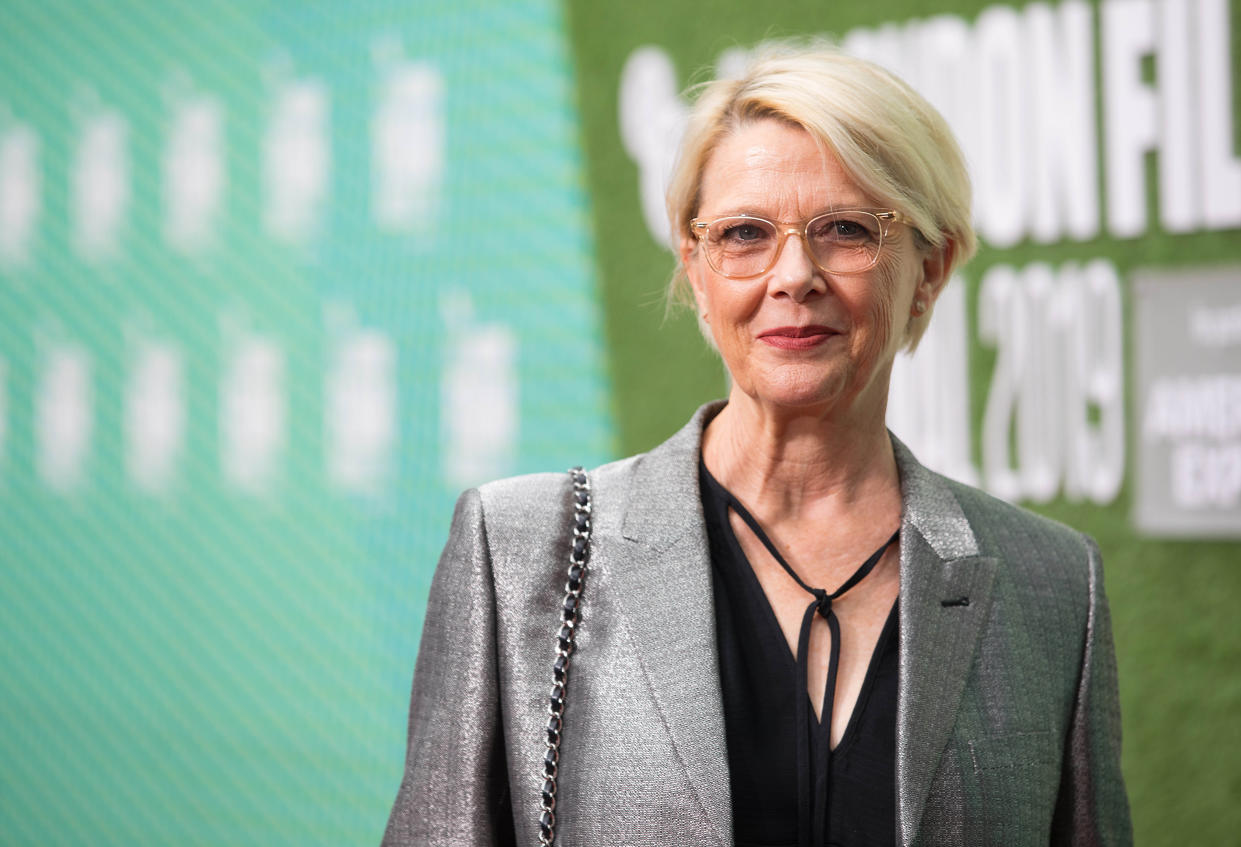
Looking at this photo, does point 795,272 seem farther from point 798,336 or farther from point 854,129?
point 854,129

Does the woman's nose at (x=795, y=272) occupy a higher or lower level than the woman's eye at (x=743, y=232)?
lower

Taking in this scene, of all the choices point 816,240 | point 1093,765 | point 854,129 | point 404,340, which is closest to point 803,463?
point 816,240

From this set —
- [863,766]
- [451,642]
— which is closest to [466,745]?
[451,642]

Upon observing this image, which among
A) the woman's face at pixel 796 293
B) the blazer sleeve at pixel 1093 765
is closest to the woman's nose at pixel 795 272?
the woman's face at pixel 796 293

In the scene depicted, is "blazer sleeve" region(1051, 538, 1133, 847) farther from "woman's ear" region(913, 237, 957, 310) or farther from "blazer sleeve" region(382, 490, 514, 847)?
"blazer sleeve" region(382, 490, 514, 847)

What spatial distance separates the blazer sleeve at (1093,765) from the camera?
4.88ft

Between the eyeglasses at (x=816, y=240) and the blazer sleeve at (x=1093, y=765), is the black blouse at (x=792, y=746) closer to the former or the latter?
the blazer sleeve at (x=1093, y=765)

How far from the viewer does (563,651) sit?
4.52 feet

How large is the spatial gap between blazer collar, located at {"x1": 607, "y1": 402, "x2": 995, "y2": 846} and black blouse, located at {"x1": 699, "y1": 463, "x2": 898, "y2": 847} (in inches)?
1.2

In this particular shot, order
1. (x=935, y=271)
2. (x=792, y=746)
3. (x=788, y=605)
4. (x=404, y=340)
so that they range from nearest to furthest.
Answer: (x=792, y=746)
(x=788, y=605)
(x=935, y=271)
(x=404, y=340)

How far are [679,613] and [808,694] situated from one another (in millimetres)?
168

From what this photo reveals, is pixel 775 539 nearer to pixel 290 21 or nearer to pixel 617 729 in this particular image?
pixel 617 729

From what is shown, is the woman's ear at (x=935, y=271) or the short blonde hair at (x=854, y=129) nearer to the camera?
the short blonde hair at (x=854, y=129)

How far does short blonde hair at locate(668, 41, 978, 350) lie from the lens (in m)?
1.39
